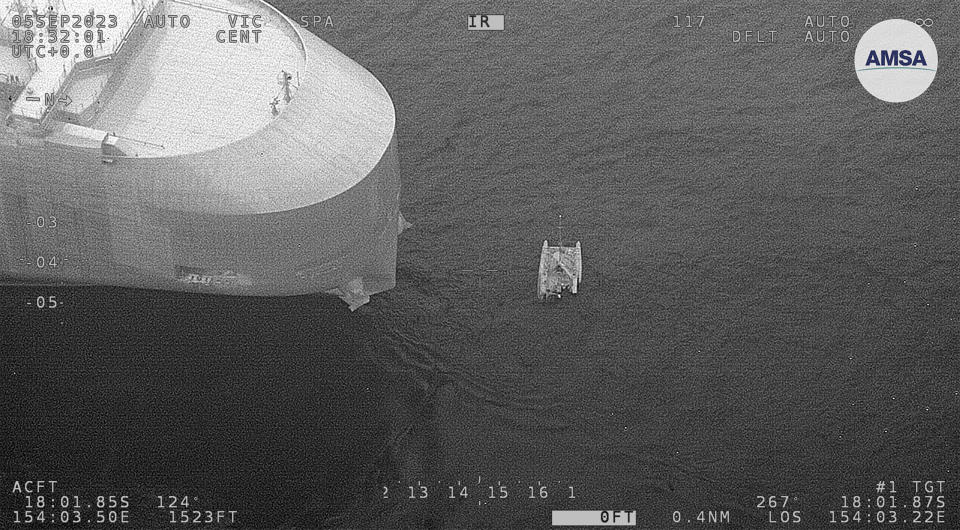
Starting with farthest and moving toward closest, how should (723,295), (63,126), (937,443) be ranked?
1. (723,295)
2. (937,443)
3. (63,126)

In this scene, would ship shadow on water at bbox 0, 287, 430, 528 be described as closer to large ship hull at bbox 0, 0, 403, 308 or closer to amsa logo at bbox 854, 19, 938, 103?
large ship hull at bbox 0, 0, 403, 308

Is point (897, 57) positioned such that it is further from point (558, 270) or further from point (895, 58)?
point (558, 270)

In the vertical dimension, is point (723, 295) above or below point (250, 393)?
above

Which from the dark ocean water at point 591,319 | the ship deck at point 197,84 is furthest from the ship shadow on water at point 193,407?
the ship deck at point 197,84

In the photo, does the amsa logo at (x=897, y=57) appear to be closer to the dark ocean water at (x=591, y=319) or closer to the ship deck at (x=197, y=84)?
the dark ocean water at (x=591, y=319)

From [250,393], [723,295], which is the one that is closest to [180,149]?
[250,393]

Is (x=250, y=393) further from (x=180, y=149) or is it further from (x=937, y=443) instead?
(x=937, y=443)

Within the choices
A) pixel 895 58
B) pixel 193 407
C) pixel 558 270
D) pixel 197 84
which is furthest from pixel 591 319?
pixel 197 84
